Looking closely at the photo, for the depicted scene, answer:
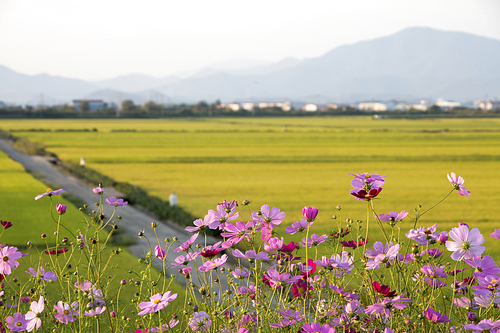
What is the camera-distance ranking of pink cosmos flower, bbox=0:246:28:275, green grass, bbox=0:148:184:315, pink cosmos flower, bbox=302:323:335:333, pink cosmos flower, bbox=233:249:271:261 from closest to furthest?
1. pink cosmos flower, bbox=302:323:335:333
2. pink cosmos flower, bbox=233:249:271:261
3. pink cosmos flower, bbox=0:246:28:275
4. green grass, bbox=0:148:184:315

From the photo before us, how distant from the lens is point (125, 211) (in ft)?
47.9

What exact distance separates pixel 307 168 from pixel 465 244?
2348 cm

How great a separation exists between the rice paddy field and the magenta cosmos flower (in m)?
6.12

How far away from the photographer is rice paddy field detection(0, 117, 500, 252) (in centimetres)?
1542

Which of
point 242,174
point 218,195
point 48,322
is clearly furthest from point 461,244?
point 242,174

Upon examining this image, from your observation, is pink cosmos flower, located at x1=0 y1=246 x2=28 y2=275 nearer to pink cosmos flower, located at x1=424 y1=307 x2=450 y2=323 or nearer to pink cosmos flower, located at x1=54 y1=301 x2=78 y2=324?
pink cosmos flower, located at x1=54 y1=301 x2=78 y2=324

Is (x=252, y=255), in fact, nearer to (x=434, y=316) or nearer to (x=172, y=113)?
(x=434, y=316)

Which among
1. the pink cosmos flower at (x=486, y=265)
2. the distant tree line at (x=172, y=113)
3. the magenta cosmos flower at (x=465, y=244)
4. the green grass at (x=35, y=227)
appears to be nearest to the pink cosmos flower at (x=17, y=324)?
the magenta cosmos flower at (x=465, y=244)

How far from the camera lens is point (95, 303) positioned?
2.34 meters

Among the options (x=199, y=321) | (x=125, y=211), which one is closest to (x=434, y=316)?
(x=199, y=321)

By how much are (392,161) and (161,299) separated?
2780 centimetres

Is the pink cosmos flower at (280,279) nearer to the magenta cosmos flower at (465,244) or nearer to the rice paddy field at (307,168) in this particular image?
the magenta cosmos flower at (465,244)

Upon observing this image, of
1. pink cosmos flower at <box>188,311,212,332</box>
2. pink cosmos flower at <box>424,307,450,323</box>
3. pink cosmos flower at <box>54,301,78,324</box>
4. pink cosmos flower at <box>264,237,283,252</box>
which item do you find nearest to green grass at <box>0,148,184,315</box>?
pink cosmos flower at <box>54,301,78,324</box>

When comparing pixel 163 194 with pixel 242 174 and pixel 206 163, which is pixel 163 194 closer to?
pixel 242 174
